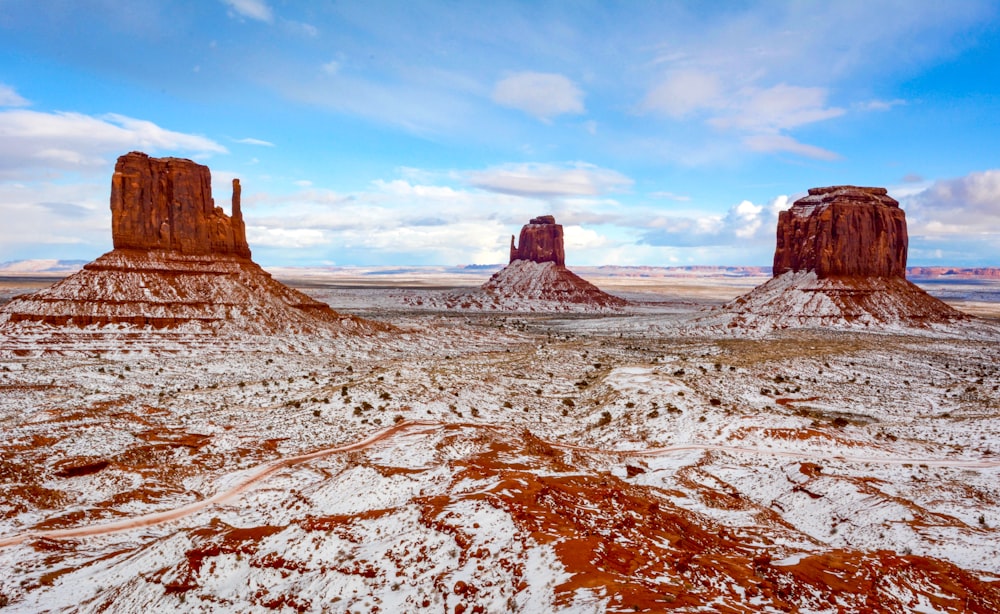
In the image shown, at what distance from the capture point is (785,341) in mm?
59312

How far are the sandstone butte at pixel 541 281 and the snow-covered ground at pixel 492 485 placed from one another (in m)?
81.5

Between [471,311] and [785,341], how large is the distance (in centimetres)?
6467

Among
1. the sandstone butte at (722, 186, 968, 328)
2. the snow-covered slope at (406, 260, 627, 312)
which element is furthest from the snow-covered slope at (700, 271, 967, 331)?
the snow-covered slope at (406, 260, 627, 312)

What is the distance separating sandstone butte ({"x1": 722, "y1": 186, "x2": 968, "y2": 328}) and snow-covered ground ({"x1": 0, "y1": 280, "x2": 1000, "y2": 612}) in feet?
101

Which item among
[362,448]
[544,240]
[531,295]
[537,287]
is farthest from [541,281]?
[362,448]

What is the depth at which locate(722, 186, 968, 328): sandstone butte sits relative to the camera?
240 ft

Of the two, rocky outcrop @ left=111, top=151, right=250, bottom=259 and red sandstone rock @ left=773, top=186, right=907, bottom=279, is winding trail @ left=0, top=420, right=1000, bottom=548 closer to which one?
rocky outcrop @ left=111, top=151, right=250, bottom=259

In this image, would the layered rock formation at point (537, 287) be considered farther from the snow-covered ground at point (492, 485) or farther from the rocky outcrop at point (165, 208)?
the snow-covered ground at point (492, 485)

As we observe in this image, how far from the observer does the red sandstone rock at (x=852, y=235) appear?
78.8m

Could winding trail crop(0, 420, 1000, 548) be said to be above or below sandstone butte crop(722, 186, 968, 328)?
below

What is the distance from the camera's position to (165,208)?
5741 centimetres

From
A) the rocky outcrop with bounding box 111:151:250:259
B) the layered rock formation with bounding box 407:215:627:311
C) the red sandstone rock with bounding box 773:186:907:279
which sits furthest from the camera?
the layered rock formation with bounding box 407:215:627:311

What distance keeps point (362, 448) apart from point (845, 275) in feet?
261

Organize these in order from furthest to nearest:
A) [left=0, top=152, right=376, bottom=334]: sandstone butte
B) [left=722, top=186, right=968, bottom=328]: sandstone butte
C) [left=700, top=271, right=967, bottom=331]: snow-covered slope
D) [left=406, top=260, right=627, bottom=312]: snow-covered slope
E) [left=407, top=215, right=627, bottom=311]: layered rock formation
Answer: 1. [left=407, top=215, right=627, bottom=311]: layered rock formation
2. [left=406, top=260, right=627, bottom=312]: snow-covered slope
3. [left=722, top=186, right=968, bottom=328]: sandstone butte
4. [left=700, top=271, right=967, bottom=331]: snow-covered slope
5. [left=0, top=152, right=376, bottom=334]: sandstone butte
